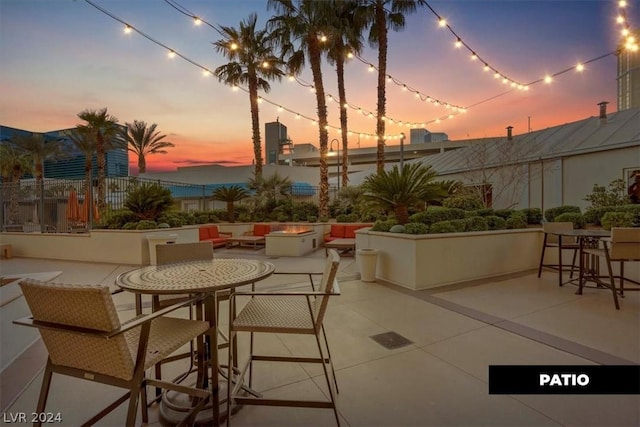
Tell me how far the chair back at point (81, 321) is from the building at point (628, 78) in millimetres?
8786

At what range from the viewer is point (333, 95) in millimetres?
12727

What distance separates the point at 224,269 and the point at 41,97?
9.22 m

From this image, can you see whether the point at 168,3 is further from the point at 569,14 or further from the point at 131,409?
the point at 569,14

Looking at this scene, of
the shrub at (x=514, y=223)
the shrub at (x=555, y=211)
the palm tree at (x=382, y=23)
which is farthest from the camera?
the palm tree at (x=382, y=23)

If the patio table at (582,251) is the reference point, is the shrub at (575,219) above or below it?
above

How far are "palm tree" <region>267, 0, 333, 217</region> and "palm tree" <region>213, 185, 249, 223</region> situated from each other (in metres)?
3.20

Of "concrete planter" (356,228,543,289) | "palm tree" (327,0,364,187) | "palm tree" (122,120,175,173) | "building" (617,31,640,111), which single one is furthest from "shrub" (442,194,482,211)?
"palm tree" (122,120,175,173)

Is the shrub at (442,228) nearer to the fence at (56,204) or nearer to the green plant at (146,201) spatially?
the green plant at (146,201)

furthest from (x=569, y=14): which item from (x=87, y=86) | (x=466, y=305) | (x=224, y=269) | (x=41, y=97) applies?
(x=41, y=97)

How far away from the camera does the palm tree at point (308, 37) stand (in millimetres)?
10680

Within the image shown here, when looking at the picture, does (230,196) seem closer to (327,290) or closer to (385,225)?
(385,225)

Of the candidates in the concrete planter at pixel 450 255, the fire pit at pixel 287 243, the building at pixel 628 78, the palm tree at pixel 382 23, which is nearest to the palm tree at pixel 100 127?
the fire pit at pixel 287 243

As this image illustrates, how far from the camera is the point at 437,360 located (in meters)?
2.58

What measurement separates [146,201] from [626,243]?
9847mm
